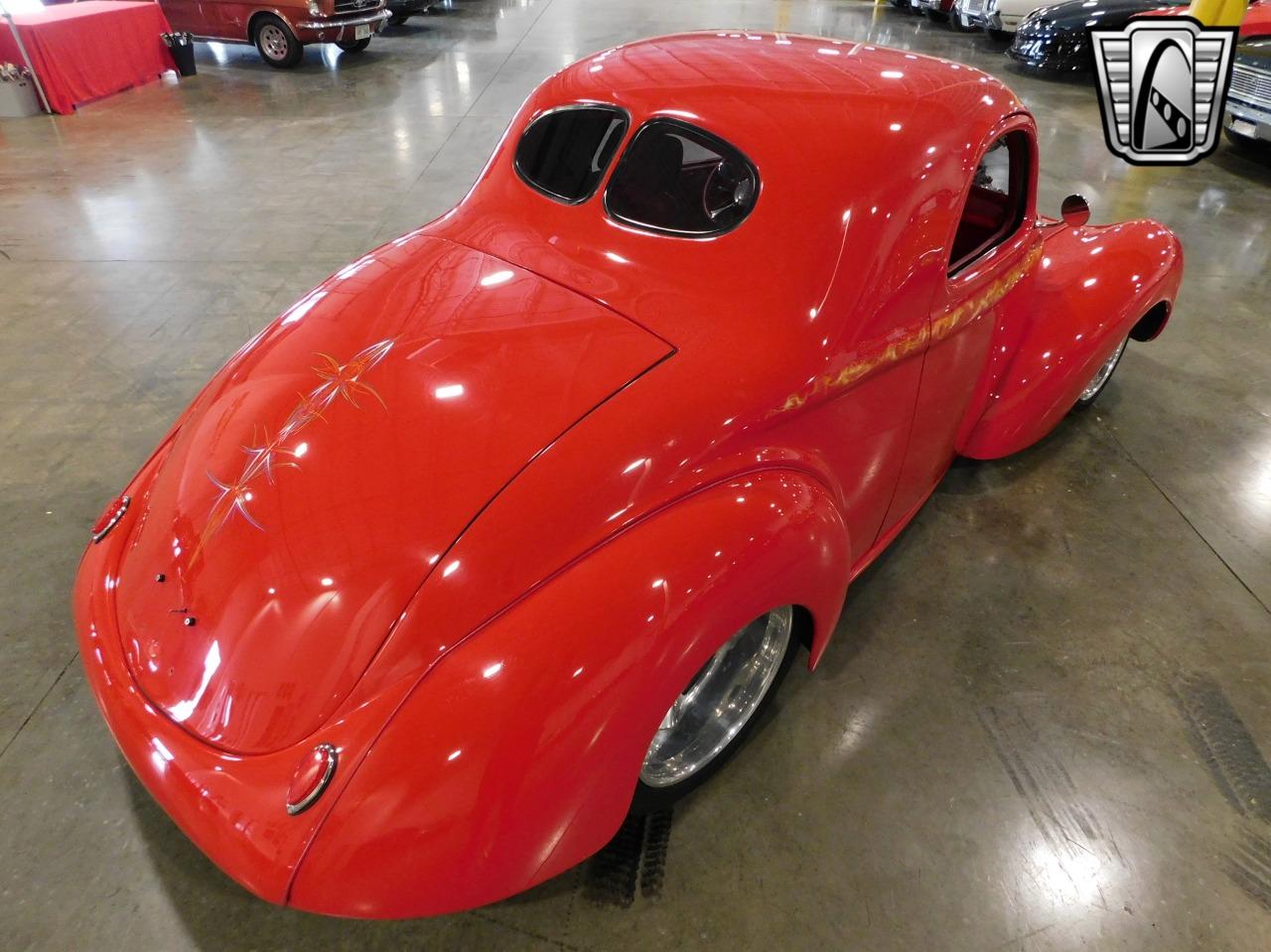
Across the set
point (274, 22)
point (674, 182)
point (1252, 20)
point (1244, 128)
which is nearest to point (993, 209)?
point (674, 182)

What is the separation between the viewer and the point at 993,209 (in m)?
2.66

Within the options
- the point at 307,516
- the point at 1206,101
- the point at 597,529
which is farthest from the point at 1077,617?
the point at 1206,101

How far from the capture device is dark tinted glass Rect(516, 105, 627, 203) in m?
2.11

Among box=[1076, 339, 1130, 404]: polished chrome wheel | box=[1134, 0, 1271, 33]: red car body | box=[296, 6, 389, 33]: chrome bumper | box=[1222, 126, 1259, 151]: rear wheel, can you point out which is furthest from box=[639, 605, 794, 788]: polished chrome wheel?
box=[296, 6, 389, 33]: chrome bumper

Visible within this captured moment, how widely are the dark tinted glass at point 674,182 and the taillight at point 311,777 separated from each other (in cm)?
141

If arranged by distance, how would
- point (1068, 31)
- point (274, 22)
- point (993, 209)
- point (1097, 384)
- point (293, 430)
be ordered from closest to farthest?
point (293, 430) < point (993, 209) < point (1097, 384) < point (1068, 31) < point (274, 22)

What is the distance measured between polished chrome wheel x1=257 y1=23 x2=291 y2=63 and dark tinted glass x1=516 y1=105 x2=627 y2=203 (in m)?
8.59

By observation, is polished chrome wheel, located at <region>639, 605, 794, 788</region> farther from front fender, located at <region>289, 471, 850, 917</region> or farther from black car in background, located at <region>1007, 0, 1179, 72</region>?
black car in background, located at <region>1007, 0, 1179, 72</region>

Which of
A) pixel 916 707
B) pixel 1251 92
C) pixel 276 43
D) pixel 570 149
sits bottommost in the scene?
pixel 916 707

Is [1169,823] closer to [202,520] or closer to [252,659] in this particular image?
[252,659]

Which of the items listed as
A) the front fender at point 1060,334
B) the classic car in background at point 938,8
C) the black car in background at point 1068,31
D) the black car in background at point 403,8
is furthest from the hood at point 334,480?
the classic car in background at point 938,8

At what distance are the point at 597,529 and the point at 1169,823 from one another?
165cm

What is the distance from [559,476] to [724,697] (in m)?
Answer: 0.82

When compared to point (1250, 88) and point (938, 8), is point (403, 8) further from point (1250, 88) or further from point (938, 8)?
point (1250, 88)
